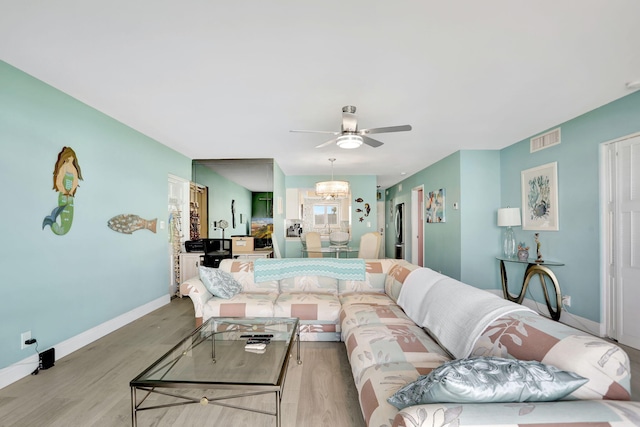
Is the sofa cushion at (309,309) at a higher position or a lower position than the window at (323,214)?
lower

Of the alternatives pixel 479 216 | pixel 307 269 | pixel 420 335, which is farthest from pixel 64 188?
pixel 479 216

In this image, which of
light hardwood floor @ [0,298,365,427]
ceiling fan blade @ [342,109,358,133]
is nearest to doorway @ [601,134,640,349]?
ceiling fan blade @ [342,109,358,133]

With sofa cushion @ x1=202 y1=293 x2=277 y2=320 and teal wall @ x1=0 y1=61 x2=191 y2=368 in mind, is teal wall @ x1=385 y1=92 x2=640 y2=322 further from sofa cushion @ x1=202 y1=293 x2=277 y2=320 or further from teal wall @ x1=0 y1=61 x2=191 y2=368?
teal wall @ x1=0 y1=61 x2=191 y2=368

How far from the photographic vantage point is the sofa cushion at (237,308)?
2883 millimetres

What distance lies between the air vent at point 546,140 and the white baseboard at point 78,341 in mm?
5704

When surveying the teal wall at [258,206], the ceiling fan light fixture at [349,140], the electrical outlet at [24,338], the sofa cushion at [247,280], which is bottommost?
the electrical outlet at [24,338]

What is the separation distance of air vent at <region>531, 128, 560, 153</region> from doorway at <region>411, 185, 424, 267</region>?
336cm

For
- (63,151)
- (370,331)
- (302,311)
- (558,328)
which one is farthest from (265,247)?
(558,328)

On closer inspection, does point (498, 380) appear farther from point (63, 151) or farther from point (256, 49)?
point (63, 151)

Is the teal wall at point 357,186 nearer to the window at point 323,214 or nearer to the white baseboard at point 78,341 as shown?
the window at point 323,214

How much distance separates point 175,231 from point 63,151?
243cm

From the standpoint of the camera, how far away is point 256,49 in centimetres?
208

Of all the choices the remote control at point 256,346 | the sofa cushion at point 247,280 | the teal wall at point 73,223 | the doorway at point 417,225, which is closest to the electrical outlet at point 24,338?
the teal wall at point 73,223

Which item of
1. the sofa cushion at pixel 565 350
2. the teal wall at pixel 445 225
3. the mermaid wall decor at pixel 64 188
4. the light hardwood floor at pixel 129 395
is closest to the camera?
the sofa cushion at pixel 565 350
